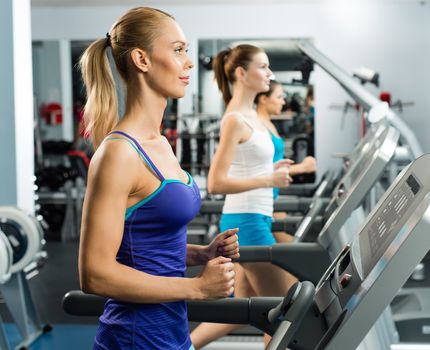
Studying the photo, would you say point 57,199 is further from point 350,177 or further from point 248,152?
point 350,177

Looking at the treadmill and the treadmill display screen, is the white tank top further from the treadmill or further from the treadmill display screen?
the treadmill display screen

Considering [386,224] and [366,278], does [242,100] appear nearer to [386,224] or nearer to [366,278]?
[386,224]

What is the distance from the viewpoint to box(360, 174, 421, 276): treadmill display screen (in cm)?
100

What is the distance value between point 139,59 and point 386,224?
656mm

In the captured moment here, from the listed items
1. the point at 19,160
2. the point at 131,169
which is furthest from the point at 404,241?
the point at 19,160

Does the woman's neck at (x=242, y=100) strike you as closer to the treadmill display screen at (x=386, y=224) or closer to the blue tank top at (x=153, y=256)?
the blue tank top at (x=153, y=256)

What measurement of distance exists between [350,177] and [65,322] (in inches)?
115

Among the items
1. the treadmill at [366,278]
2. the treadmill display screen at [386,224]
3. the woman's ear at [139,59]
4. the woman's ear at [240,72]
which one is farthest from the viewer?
the woman's ear at [240,72]

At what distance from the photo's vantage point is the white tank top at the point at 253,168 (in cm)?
302

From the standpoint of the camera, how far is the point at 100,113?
1.58 m

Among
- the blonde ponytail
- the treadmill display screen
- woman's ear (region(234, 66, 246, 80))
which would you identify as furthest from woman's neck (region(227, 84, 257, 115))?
the treadmill display screen

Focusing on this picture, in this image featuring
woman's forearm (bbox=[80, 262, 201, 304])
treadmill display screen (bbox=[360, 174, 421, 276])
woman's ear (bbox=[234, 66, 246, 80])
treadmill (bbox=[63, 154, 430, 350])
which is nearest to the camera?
treadmill (bbox=[63, 154, 430, 350])

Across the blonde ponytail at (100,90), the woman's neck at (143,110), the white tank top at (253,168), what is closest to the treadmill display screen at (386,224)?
the woman's neck at (143,110)

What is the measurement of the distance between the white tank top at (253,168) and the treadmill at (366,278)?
1.52 m
